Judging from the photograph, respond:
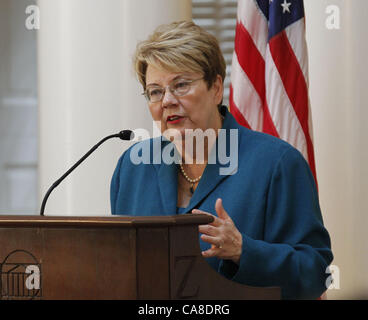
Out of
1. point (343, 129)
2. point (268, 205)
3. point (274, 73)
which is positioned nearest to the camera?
point (268, 205)

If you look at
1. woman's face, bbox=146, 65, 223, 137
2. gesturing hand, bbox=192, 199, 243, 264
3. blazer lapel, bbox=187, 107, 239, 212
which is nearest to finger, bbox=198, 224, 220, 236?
gesturing hand, bbox=192, 199, 243, 264

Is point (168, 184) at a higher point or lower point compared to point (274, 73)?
lower

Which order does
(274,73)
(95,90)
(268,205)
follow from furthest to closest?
(95,90), (274,73), (268,205)

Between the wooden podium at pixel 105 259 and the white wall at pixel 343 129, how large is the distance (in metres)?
2.31

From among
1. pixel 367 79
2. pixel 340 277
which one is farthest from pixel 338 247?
pixel 367 79

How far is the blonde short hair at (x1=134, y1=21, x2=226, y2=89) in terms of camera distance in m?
2.04

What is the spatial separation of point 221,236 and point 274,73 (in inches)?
66.7

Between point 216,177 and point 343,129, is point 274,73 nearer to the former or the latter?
point 343,129

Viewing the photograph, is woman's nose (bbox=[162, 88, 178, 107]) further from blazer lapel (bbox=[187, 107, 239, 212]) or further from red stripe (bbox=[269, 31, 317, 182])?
red stripe (bbox=[269, 31, 317, 182])

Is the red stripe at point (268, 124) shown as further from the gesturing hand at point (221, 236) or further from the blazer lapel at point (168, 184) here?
the gesturing hand at point (221, 236)

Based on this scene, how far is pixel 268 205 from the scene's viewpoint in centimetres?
198

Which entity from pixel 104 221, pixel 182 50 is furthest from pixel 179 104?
pixel 104 221

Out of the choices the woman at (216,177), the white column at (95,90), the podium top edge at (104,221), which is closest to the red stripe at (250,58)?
Answer: the white column at (95,90)
